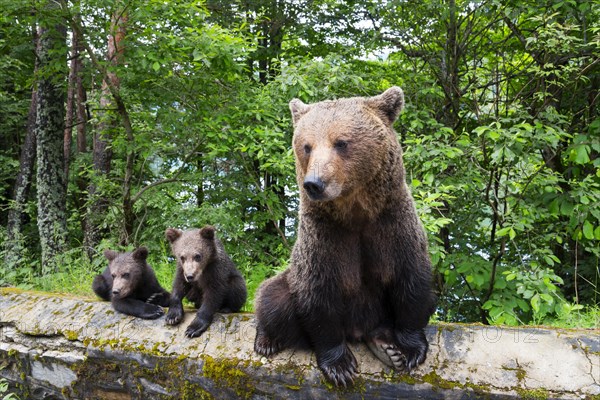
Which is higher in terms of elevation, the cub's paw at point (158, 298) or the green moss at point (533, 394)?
the green moss at point (533, 394)

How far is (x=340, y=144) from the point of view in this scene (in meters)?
2.51

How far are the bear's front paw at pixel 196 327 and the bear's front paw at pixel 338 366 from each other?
1.04 meters

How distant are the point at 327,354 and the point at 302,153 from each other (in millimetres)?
1198

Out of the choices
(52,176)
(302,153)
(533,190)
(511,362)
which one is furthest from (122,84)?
(511,362)

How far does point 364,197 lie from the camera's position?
260 cm

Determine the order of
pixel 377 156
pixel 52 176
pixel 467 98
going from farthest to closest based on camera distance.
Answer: pixel 52 176 < pixel 467 98 < pixel 377 156

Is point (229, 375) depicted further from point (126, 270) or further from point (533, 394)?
point (533, 394)

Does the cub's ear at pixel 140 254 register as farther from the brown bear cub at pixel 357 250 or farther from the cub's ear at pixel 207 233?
the brown bear cub at pixel 357 250

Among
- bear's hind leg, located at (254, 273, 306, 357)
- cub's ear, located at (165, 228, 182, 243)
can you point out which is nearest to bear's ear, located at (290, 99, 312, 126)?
bear's hind leg, located at (254, 273, 306, 357)

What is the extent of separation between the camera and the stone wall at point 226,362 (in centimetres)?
259

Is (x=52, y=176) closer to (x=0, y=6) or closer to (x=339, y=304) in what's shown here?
(x=0, y=6)

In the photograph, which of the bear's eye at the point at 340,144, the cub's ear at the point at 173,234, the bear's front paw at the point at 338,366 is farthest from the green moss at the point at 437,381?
the cub's ear at the point at 173,234

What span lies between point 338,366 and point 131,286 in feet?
7.38

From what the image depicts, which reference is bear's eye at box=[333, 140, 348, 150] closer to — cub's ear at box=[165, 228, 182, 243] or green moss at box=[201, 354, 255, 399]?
green moss at box=[201, 354, 255, 399]
